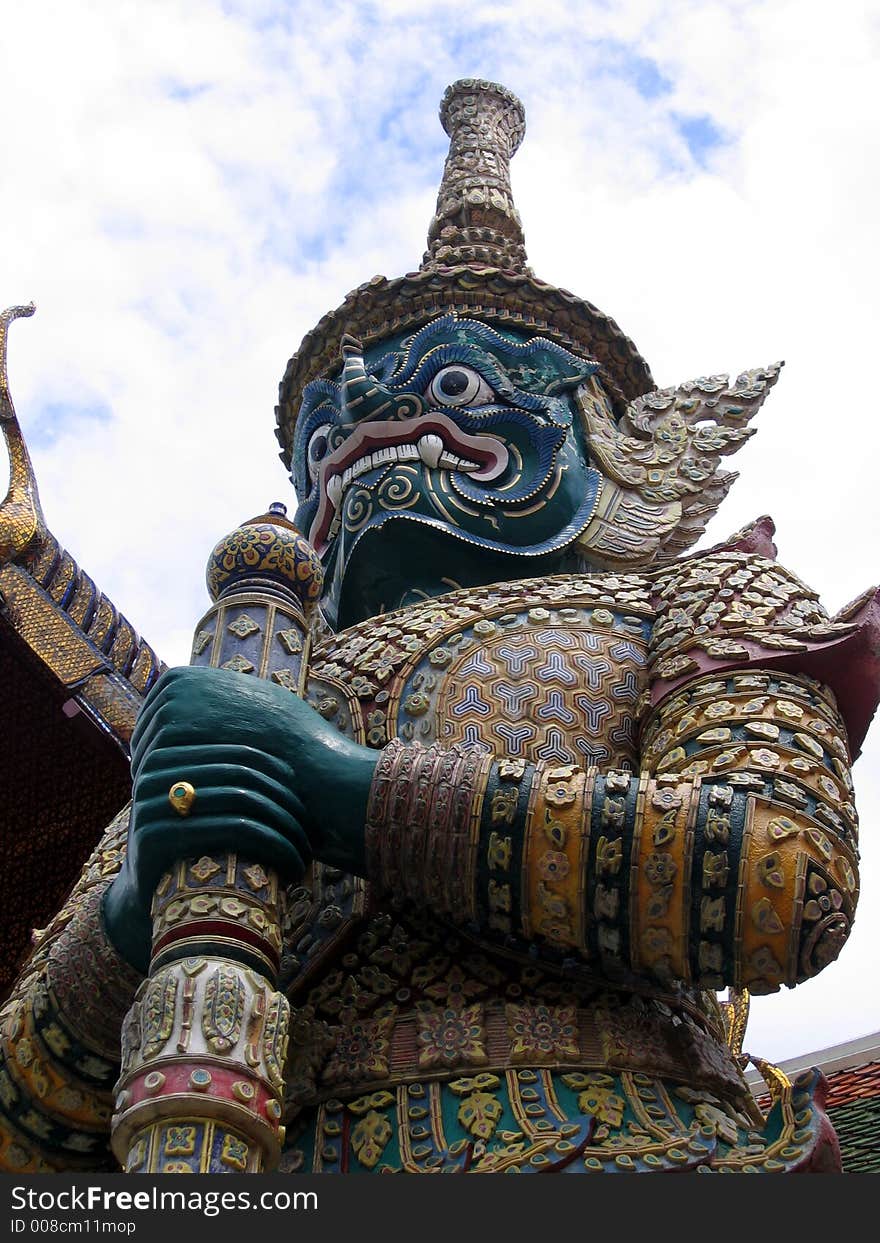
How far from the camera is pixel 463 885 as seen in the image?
290 cm

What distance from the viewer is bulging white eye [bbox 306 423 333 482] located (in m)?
4.54

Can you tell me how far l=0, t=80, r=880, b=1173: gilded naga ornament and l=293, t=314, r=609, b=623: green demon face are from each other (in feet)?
0.93

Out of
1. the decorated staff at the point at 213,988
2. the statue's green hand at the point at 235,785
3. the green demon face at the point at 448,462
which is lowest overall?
the decorated staff at the point at 213,988

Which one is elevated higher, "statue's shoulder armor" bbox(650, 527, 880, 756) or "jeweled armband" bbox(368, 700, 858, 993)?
"statue's shoulder armor" bbox(650, 527, 880, 756)

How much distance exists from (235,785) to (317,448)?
190 centimetres

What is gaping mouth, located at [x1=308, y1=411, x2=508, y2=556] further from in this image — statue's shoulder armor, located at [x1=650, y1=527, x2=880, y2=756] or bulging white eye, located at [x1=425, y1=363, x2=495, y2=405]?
statue's shoulder armor, located at [x1=650, y1=527, x2=880, y2=756]

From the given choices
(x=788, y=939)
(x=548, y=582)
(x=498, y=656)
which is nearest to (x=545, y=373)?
(x=548, y=582)

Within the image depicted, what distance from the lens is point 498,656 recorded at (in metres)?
3.54

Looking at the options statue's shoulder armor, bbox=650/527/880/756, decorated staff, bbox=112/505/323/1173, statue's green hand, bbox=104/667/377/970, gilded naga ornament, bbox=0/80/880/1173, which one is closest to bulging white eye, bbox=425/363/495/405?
gilded naga ornament, bbox=0/80/880/1173

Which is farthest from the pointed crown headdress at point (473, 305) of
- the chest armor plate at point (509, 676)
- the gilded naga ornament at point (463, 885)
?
the chest armor plate at point (509, 676)

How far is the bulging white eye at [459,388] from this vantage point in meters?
4.22

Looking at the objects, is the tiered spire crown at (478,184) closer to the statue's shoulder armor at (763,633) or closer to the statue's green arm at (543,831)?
the statue's shoulder armor at (763,633)

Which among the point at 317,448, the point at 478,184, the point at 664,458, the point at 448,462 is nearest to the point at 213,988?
the point at 448,462

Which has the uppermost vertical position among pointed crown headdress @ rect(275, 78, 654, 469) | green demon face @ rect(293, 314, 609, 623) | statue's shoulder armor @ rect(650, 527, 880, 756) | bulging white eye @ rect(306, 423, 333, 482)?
pointed crown headdress @ rect(275, 78, 654, 469)
